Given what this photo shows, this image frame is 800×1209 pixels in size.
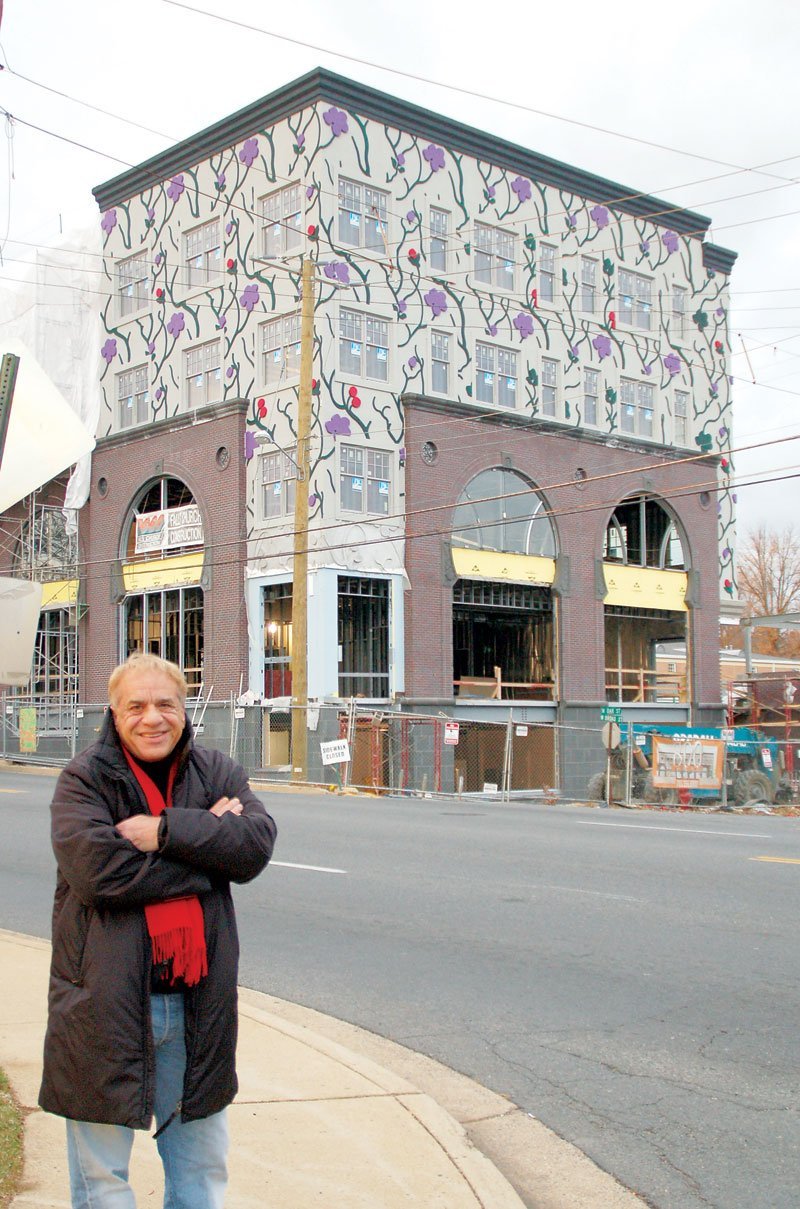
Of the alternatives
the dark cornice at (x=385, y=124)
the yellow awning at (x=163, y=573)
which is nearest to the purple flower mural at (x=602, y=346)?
the dark cornice at (x=385, y=124)

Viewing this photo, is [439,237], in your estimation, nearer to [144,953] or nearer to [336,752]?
[336,752]

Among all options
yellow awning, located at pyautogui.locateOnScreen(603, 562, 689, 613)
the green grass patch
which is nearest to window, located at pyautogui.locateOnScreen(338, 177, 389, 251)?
yellow awning, located at pyautogui.locateOnScreen(603, 562, 689, 613)

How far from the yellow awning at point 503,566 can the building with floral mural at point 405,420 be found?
0.26ft

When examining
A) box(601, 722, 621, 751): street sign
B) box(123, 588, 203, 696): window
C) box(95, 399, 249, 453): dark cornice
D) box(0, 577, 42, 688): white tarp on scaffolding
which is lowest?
box(601, 722, 621, 751): street sign

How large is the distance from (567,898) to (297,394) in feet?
69.8

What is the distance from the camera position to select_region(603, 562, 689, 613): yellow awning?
1428 inches

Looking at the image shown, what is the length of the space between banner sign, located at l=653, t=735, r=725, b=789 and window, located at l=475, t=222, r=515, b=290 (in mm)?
15045

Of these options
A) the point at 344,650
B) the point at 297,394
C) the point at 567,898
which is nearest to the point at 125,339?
the point at 297,394

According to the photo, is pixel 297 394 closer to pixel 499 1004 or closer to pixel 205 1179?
pixel 499 1004

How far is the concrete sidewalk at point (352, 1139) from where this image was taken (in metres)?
4.61

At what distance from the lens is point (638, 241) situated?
38.1 metres

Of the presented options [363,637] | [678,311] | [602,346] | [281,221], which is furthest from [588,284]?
[363,637]

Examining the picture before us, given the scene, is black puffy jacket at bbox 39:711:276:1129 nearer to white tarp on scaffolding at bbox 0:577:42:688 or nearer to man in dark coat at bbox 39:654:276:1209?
man in dark coat at bbox 39:654:276:1209

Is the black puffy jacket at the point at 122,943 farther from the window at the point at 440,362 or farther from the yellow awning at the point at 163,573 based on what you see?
the window at the point at 440,362
